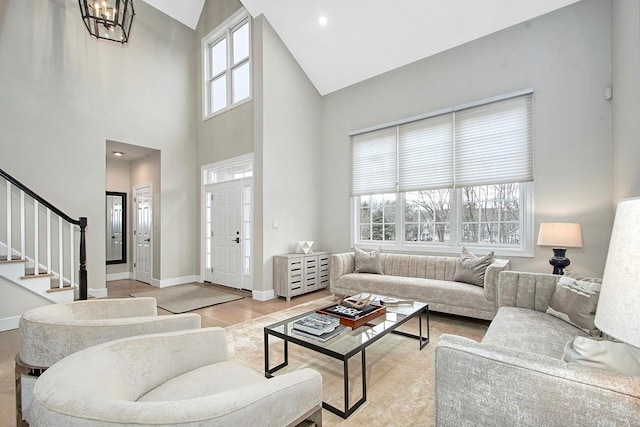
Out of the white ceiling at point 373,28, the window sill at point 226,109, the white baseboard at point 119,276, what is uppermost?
the white ceiling at point 373,28

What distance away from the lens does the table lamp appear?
310cm

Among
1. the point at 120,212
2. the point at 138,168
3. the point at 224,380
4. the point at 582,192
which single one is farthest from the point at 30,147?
the point at 582,192

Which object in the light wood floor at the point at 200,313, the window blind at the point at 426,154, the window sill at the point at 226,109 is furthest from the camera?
the window sill at the point at 226,109

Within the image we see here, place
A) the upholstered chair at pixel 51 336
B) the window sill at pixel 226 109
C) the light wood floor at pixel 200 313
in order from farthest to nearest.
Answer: the window sill at pixel 226 109, the light wood floor at pixel 200 313, the upholstered chair at pixel 51 336

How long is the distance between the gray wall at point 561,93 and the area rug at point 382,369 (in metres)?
1.59

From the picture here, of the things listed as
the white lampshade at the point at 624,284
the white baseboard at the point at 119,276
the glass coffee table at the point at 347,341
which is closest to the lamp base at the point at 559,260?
the glass coffee table at the point at 347,341

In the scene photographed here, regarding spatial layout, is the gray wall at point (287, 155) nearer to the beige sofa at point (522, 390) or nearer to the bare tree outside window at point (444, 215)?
the bare tree outside window at point (444, 215)

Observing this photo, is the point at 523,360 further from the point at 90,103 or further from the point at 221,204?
the point at 90,103

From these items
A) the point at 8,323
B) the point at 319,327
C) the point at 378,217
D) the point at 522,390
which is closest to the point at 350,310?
the point at 319,327

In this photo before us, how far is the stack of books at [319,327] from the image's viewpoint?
217 cm

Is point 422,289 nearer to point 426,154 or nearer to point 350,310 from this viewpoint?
point 350,310

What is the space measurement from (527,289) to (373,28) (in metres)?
3.92

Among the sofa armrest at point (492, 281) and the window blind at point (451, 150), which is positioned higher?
the window blind at point (451, 150)

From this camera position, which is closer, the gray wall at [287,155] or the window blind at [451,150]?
the window blind at [451,150]
